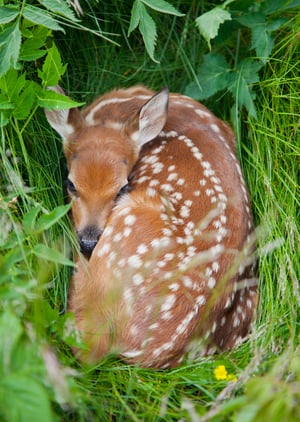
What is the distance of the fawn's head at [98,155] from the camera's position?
3.39 metres

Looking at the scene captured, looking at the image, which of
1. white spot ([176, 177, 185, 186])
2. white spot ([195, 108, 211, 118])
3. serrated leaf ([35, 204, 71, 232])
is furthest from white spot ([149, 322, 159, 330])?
white spot ([195, 108, 211, 118])

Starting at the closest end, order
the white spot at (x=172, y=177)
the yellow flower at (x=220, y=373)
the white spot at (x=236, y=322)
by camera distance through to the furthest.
A: 1. the yellow flower at (x=220, y=373)
2. the white spot at (x=236, y=322)
3. the white spot at (x=172, y=177)

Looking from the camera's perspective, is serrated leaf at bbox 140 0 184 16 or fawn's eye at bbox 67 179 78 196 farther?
fawn's eye at bbox 67 179 78 196

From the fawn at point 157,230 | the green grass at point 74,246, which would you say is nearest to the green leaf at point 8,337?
the green grass at point 74,246

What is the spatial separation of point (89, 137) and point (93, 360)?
3.69 feet

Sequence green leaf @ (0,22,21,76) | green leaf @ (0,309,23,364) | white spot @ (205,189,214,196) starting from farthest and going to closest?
white spot @ (205,189,214,196) < green leaf @ (0,22,21,76) < green leaf @ (0,309,23,364)

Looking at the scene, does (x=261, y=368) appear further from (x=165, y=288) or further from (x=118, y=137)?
(x=118, y=137)

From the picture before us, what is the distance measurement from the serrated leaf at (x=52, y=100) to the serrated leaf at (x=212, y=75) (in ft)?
2.88

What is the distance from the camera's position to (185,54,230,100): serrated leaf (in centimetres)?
371

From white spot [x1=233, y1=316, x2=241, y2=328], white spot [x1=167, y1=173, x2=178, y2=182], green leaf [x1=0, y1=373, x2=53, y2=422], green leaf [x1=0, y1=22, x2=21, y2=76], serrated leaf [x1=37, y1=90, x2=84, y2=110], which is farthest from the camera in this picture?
white spot [x1=167, y1=173, x2=178, y2=182]

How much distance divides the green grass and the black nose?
7 cm

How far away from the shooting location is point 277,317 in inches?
120

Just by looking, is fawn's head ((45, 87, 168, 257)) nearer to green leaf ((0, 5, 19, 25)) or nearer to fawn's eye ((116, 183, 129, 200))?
fawn's eye ((116, 183, 129, 200))

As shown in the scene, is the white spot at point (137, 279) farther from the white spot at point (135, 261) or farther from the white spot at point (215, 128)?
the white spot at point (215, 128)
